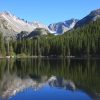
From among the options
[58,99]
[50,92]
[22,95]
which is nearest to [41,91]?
[50,92]

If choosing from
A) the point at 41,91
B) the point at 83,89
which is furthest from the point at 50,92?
the point at 83,89

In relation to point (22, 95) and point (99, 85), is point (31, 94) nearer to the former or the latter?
point (22, 95)

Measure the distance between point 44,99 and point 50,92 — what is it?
21.1 feet

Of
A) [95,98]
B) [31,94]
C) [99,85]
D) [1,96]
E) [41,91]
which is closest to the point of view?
[95,98]

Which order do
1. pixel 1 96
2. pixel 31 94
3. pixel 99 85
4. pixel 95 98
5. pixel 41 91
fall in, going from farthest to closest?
pixel 99 85
pixel 41 91
pixel 31 94
pixel 1 96
pixel 95 98

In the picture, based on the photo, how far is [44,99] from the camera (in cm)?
4038

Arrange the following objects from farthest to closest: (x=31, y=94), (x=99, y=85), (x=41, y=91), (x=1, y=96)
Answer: (x=99, y=85) < (x=41, y=91) < (x=31, y=94) < (x=1, y=96)

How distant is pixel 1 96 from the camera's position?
137ft

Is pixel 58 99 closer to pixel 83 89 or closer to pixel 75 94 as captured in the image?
pixel 75 94

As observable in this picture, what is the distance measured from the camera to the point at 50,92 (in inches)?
1842

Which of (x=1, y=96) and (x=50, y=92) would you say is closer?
(x=1, y=96)

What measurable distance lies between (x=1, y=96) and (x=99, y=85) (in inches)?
632

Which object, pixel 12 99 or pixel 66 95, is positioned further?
pixel 66 95

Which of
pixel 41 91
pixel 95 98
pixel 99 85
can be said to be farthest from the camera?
pixel 99 85
